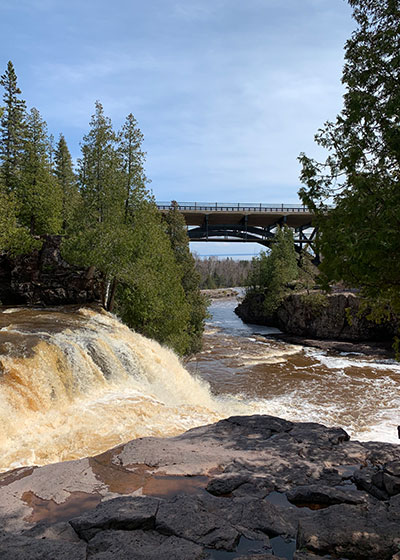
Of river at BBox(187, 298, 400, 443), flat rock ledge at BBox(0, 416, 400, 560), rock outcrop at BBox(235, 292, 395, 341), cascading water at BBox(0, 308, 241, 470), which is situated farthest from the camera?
rock outcrop at BBox(235, 292, 395, 341)

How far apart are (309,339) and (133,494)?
104 feet

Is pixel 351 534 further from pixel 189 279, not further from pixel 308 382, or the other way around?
pixel 189 279

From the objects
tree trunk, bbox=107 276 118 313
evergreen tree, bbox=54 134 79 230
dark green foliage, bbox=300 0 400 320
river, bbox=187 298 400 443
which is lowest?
river, bbox=187 298 400 443

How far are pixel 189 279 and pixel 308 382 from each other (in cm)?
1168

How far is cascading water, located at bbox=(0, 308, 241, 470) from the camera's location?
923cm

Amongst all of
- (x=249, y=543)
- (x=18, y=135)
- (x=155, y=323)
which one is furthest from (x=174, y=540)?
(x=18, y=135)

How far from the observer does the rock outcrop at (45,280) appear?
23953 mm

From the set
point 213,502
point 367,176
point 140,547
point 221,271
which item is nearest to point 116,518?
point 140,547

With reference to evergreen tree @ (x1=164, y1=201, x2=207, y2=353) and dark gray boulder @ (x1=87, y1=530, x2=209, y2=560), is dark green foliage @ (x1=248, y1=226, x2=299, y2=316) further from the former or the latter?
dark gray boulder @ (x1=87, y1=530, x2=209, y2=560)

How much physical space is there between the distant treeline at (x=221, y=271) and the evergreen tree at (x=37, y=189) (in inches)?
3315

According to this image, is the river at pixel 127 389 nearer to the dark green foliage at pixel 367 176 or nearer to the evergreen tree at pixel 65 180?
the dark green foliage at pixel 367 176

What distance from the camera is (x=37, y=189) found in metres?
29.4

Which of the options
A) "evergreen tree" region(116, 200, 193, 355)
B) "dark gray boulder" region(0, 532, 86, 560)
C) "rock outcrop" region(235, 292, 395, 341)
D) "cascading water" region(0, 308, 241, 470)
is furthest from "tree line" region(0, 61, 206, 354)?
"dark gray boulder" region(0, 532, 86, 560)

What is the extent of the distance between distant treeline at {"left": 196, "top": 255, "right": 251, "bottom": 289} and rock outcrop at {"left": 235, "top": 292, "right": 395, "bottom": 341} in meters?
72.8
